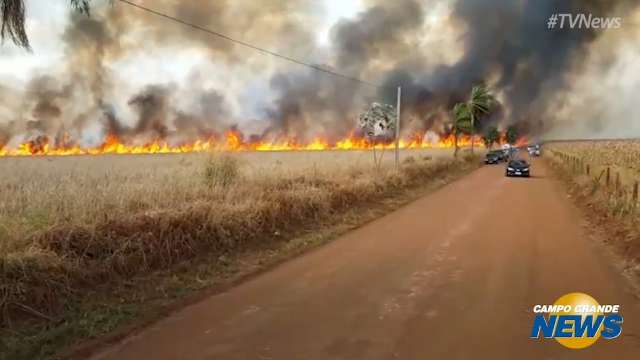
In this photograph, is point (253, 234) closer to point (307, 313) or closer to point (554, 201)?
point (307, 313)

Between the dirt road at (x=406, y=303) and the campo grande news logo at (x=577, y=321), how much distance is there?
0.12 meters

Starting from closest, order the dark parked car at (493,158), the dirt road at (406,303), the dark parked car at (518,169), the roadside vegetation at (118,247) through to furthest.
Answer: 1. the dirt road at (406,303)
2. the roadside vegetation at (118,247)
3. the dark parked car at (518,169)
4. the dark parked car at (493,158)

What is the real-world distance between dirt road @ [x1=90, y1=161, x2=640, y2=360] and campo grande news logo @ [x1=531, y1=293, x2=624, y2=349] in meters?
0.12

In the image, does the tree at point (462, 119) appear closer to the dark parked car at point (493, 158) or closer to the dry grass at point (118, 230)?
the dark parked car at point (493, 158)

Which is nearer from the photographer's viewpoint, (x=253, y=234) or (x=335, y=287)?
(x=335, y=287)

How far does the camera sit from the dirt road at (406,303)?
5.04 metres

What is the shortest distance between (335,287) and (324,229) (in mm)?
5455

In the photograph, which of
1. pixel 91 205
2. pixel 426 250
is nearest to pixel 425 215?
pixel 426 250

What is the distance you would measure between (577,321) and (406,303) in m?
1.96

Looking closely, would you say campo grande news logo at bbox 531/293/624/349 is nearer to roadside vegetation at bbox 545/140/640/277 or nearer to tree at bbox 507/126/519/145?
roadside vegetation at bbox 545/140/640/277

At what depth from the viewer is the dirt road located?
16.5 feet

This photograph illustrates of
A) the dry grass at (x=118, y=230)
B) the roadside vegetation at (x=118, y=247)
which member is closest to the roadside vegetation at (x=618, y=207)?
the roadside vegetation at (x=118, y=247)

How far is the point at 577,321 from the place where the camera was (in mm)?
6031

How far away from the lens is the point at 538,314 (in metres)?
6.08
